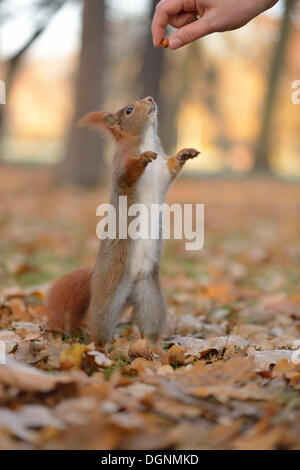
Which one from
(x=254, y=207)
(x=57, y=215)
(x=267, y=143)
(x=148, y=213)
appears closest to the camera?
(x=148, y=213)

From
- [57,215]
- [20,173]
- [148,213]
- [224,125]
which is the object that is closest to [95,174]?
[57,215]

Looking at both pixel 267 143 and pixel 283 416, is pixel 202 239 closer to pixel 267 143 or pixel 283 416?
pixel 283 416

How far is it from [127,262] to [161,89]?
10.8 m

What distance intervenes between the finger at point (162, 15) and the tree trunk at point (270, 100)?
49.7 feet

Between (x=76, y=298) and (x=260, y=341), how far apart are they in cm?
101

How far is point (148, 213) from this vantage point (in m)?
2.70

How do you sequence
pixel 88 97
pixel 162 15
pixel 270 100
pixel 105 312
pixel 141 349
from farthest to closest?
pixel 270 100 < pixel 88 97 < pixel 162 15 < pixel 105 312 < pixel 141 349

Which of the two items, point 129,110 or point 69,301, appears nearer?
point 69,301

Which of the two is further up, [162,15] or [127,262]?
[162,15]

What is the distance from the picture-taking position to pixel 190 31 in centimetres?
281

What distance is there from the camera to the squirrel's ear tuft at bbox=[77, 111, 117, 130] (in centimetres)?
296

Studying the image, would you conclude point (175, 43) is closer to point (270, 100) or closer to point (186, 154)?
point (186, 154)

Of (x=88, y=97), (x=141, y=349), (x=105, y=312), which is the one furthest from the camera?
(x=88, y=97)

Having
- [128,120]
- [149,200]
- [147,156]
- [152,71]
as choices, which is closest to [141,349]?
[149,200]
